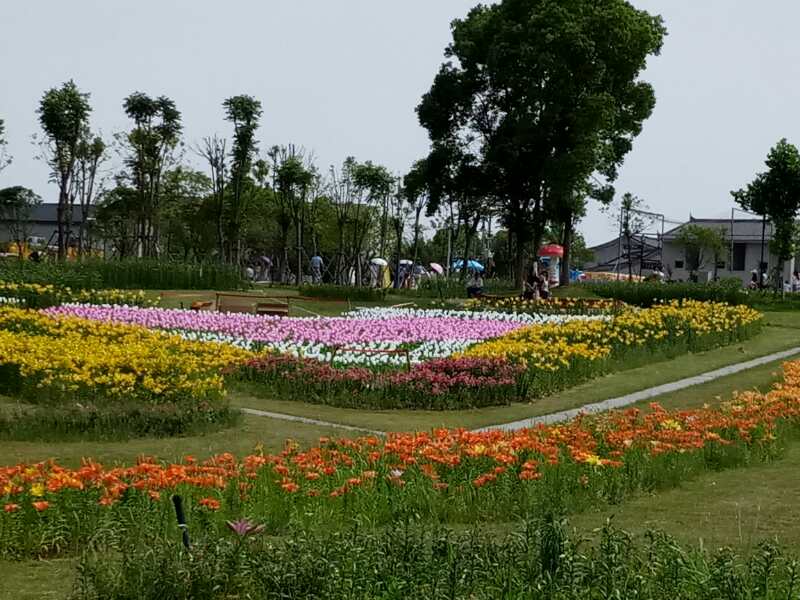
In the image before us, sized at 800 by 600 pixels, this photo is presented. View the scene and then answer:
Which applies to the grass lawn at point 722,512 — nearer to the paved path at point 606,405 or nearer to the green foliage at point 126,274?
the paved path at point 606,405

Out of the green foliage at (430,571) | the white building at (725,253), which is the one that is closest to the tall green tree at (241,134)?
the white building at (725,253)

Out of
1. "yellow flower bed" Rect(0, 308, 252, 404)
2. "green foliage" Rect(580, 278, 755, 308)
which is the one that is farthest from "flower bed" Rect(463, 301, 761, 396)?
"green foliage" Rect(580, 278, 755, 308)

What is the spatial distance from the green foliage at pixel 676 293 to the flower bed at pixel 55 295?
634 inches

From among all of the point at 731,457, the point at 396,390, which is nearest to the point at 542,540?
the point at 731,457

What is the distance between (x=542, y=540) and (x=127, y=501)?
2.80 meters

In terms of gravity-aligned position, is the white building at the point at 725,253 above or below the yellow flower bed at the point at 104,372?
above

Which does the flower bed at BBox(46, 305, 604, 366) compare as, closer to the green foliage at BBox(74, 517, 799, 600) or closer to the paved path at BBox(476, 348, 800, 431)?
the paved path at BBox(476, 348, 800, 431)

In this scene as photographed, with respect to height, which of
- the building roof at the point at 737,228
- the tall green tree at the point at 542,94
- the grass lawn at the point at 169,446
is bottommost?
the grass lawn at the point at 169,446

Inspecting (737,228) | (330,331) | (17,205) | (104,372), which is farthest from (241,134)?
(737,228)

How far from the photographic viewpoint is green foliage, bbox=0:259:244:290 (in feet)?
89.1

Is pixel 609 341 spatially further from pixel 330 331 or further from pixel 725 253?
pixel 725 253

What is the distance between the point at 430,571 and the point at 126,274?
29043 millimetres

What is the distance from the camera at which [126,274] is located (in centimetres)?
3241

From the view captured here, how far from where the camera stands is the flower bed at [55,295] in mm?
24266
